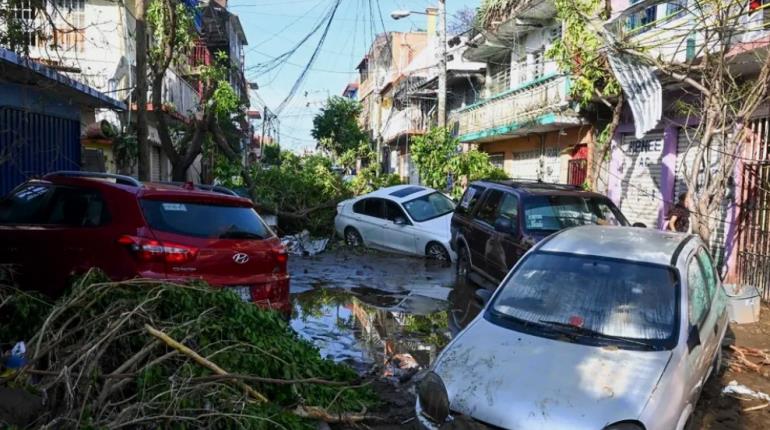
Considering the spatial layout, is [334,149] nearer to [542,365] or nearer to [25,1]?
[25,1]

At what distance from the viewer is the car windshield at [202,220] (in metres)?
5.43

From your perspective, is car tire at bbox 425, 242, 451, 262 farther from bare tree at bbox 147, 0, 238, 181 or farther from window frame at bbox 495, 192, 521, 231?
bare tree at bbox 147, 0, 238, 181

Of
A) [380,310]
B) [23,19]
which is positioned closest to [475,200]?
[380,310]

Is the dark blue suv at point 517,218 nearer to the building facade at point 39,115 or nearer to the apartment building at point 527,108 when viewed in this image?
the apartment building at point 527,108

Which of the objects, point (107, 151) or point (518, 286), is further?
point (107, 151)

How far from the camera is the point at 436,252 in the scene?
13570 mm

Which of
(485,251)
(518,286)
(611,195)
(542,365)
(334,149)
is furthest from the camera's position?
(334,149)

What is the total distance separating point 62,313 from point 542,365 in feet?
11.4

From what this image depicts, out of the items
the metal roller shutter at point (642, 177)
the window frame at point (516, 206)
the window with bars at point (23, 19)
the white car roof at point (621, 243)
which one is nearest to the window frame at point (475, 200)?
the window frame at point (516, 206)

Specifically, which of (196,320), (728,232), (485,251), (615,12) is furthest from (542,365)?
(615,12)

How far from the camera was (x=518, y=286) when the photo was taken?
197 inches

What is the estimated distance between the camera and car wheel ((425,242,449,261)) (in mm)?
13383

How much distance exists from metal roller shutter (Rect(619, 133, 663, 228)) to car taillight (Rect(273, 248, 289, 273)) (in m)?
9.86

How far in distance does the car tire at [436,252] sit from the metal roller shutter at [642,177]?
4633mm
